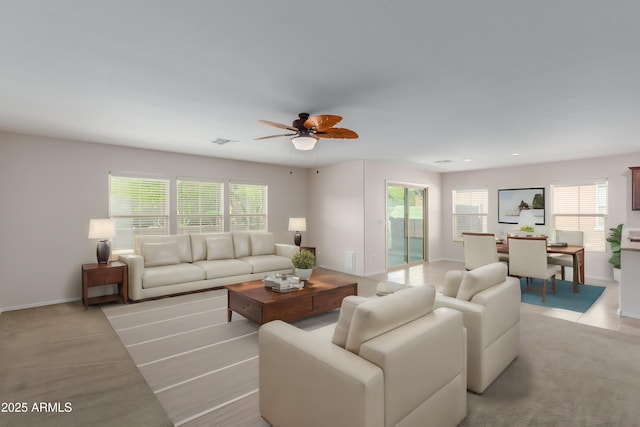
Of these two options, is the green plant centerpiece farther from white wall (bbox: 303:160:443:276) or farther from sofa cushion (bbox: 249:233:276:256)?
sofa cushion (bbox: 249:233:276:256)

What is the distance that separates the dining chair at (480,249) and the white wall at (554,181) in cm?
255

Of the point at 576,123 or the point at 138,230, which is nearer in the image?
the point at 576,123

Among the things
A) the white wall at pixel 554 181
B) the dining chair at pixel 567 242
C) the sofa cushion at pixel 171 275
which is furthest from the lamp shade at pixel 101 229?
the white wall at pixel 554 181

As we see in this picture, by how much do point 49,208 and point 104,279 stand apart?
1.33m

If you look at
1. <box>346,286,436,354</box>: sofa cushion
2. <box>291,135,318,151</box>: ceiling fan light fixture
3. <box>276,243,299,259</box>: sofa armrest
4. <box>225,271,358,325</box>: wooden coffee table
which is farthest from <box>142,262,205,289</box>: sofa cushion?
<box>346,286,436,354</box>: sofa cushion

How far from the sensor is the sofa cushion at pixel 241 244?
612 centimetres

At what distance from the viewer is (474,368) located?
2316 millimetres

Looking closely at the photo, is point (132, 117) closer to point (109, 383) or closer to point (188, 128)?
point (188, 128)

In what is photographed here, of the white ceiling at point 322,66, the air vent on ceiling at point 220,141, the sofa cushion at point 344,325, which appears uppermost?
the air vent on ceiling at point 220,141

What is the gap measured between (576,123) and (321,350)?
13.6 ft

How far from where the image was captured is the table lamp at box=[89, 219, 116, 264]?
4614 millimetres

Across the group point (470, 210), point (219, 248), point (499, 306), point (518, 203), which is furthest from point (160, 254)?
point (518, 203)

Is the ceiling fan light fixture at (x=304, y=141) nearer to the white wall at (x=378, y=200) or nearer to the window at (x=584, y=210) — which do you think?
the white wall at (x=378, y=200)

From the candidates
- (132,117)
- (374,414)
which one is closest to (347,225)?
(132,117)
